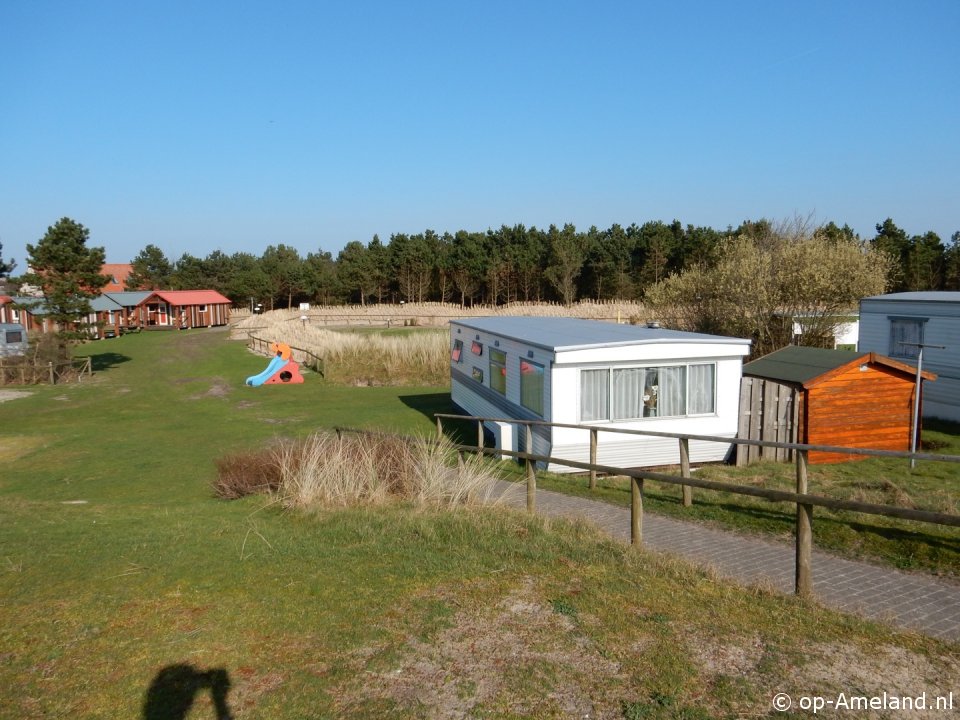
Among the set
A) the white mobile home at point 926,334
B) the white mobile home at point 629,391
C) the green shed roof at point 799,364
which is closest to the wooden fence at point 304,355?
the white mobile home at point 629,391

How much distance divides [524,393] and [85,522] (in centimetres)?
819

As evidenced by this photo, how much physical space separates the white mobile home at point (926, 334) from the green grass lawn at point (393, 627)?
15.3 m

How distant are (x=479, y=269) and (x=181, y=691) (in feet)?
216

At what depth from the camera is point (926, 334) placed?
19875 millimetres

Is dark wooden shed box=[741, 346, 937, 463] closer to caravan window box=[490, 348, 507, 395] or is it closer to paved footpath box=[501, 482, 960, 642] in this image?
caravan window box=[490, 348, 507, 395]

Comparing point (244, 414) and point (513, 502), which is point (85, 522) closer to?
point (513, 502)

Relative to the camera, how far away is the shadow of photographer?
391 centimetres

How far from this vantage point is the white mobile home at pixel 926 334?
62.5 ft

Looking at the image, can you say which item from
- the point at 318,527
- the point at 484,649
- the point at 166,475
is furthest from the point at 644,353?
the point at 484,649

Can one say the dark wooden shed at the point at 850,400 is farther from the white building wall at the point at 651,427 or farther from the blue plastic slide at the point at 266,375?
the blue plastic slide at the point at 266,375

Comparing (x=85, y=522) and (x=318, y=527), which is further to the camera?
(x=85, y=522)

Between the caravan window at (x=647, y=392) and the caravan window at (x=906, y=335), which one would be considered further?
the caravan window at (x=906, y=335)

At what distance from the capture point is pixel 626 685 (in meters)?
4.06

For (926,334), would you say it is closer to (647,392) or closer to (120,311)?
(647,392)
